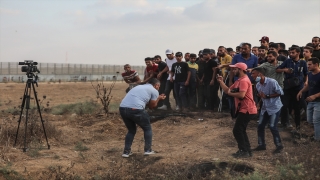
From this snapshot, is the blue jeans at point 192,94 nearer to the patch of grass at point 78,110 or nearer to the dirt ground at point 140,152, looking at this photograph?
the dirt ground at point 140,152

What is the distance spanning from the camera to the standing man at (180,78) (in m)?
13.8

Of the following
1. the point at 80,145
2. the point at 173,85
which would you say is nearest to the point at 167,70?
the point at 173,85

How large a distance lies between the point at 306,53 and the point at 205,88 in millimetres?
4097

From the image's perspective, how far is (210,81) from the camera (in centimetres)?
1363

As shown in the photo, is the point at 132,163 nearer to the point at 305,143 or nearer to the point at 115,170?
the point at 115,170

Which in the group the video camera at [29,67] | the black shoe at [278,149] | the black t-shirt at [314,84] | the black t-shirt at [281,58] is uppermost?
the black t-shirt at [281,58]

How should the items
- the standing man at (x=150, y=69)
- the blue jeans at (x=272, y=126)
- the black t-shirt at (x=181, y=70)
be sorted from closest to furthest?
the blue jeans at (x=272, y=126), the black t-shirt at (x=181, y=70), the standing man at (x=150, y=69)

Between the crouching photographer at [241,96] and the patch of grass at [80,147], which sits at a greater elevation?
the crouching photographer at [241,96]

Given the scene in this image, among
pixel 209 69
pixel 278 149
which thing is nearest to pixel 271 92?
pixel 278 149

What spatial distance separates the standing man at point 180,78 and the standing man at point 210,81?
1.82ft

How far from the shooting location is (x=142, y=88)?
894 cm

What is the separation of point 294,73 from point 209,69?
354cm

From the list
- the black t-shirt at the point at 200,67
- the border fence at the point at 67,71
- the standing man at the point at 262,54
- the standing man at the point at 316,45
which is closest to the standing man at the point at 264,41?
the standing man at the point at 262,54

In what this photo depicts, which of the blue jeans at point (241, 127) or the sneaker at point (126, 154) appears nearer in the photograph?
the blue jeans at point (241, 127)
